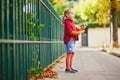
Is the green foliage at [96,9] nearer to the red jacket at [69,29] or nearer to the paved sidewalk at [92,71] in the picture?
the paved sidewalk at [92,71]

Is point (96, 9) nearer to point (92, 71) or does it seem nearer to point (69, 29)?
point (92, 71)

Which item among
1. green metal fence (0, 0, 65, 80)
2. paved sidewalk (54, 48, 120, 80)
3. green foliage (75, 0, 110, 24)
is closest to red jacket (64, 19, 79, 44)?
paved sidewalk (54, 48, 120, 80)

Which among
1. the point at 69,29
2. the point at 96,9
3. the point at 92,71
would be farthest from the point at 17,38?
the point at 96,9

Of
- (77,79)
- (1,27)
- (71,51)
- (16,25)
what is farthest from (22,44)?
(71,51)

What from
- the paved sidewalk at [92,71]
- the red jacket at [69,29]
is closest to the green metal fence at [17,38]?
the paved sidewalk at [92,71]

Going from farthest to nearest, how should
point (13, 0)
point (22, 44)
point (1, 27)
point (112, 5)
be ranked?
point (112, 5), point (22, 44), point (13, 0), point (1, 27)

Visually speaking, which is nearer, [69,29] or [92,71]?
[69,29]

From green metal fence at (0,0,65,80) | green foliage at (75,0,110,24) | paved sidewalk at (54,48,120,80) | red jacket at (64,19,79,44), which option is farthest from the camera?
green foliage at (75,0,110,24)

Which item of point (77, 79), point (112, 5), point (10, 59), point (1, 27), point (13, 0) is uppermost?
point (112, 5)

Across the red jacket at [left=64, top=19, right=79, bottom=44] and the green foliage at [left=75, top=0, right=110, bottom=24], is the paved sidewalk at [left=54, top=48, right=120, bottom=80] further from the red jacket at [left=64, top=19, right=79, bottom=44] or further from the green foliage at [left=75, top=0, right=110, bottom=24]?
the green foliage at [left=75, top=0, right=110, bottom=24]

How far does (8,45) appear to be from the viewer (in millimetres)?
6004

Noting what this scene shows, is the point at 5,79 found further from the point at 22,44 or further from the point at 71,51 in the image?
the point at 71,51

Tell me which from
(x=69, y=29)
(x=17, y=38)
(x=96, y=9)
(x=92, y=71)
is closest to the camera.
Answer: (x=17, y=38)

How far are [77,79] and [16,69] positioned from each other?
9.67 ft
